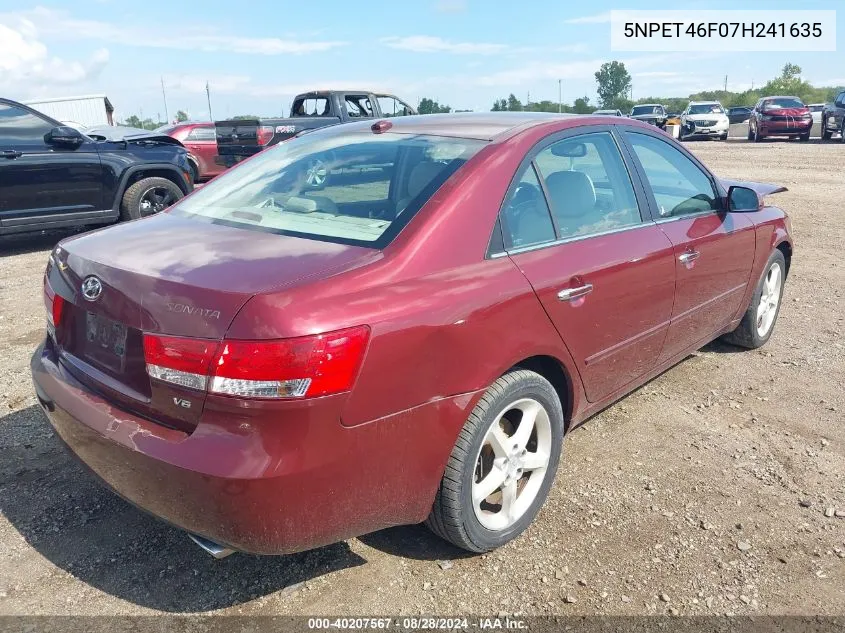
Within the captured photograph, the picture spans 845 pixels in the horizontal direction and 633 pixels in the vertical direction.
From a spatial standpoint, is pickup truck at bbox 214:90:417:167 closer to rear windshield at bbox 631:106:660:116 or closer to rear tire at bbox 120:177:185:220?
rear tire at bbox 120:177:185:220

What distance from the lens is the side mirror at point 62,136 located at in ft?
24.6

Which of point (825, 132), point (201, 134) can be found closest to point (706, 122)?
point (825, 132)

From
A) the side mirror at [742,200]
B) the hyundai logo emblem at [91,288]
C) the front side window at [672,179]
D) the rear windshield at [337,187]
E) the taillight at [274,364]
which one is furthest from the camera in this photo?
the side mirror at [742,200]

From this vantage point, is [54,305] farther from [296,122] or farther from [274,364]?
[296,122]

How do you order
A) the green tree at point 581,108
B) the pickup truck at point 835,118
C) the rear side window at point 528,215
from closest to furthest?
the rear side window at point 528,215 < the pickup truck at point 835,118 < the green tree at point 581,108

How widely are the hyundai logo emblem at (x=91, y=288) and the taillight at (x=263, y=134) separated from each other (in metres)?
10.2

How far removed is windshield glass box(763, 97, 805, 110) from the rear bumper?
27839 mm

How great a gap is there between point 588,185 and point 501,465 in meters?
1.34

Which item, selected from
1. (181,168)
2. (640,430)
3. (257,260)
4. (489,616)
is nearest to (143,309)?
(257,260)

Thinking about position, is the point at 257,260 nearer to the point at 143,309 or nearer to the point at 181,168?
the point at 143,309

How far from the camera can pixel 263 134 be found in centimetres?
1196

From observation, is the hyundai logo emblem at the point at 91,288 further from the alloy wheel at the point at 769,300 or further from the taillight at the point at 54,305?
the alloy wheel at the point at 769,300

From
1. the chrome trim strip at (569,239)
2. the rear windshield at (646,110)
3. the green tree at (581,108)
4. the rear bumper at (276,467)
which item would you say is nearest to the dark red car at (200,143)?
the chrome trim strip at (569,239)

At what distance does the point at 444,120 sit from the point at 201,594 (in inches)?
90.7
